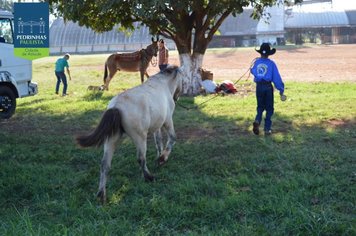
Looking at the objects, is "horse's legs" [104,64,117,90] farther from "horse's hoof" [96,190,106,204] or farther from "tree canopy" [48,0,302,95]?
"horse's hoof" [96,190,106,204]

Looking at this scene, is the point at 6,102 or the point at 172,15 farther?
the point at 172,15

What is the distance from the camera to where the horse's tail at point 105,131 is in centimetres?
566

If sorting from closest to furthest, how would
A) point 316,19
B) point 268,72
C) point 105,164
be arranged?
1. point 105,164
2. point 268,72
3. point 316,19

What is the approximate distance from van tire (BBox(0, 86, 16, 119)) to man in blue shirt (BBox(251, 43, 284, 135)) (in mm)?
6948

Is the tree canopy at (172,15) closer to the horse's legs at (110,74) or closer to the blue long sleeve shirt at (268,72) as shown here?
the horse's legs at (110,74)

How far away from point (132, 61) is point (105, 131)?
41.0ft

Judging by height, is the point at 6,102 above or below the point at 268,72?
below

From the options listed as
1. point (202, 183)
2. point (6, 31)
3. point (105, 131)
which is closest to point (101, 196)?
point (105, 131)

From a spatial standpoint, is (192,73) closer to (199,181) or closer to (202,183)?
(199,181)

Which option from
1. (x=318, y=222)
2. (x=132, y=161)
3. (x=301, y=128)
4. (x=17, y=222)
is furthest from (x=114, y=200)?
(x=301, y=128)

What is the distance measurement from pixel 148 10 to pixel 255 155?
5971mm

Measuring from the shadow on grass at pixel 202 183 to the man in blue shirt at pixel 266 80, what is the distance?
0.53 m

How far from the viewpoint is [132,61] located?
1794cm

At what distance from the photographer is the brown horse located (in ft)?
58.2
